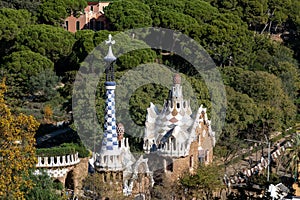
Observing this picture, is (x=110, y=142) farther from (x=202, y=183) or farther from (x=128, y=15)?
(x=128, y=15)

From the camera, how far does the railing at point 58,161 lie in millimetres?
31531

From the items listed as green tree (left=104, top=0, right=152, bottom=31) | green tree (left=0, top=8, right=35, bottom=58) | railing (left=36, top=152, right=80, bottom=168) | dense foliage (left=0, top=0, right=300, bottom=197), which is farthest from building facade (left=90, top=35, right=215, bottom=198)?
green tree (left=104, top=0, right=152, bottom=31)

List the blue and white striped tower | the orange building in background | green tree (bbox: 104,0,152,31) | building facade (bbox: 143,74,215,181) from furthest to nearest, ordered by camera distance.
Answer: the orange building in background < green tree (bbox: 104,0,152,31) < building facade (bbox: 143,74,215,181) < the blue and white striped tower

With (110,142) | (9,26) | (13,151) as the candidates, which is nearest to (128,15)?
(9,26)

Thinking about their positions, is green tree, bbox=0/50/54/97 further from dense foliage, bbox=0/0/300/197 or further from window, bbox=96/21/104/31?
window, bbox=96/21/104/31

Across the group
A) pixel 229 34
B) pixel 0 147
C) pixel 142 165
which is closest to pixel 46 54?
pixel 229 34

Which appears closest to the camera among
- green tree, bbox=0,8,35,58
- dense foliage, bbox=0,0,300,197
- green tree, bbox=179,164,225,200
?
green tree, bbox=179,164,225,200

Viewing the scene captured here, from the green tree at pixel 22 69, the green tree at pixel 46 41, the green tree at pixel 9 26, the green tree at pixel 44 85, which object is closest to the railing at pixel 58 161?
the green tree at pixel 22 69

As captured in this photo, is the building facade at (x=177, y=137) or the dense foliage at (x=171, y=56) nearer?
the building facade at (x=177, y=137)

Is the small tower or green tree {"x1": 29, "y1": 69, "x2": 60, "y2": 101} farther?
green tree {"x1": 29, "y1": 69, "x2": 60, "y2": 101}

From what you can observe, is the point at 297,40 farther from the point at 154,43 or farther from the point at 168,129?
the point at 168,129

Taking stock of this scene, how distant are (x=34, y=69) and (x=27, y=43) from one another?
13.0 feet

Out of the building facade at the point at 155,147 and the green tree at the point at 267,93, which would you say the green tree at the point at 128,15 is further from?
the building facade at the point at 155,147

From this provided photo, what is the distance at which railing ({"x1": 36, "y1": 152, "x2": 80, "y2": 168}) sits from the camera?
103 feet
